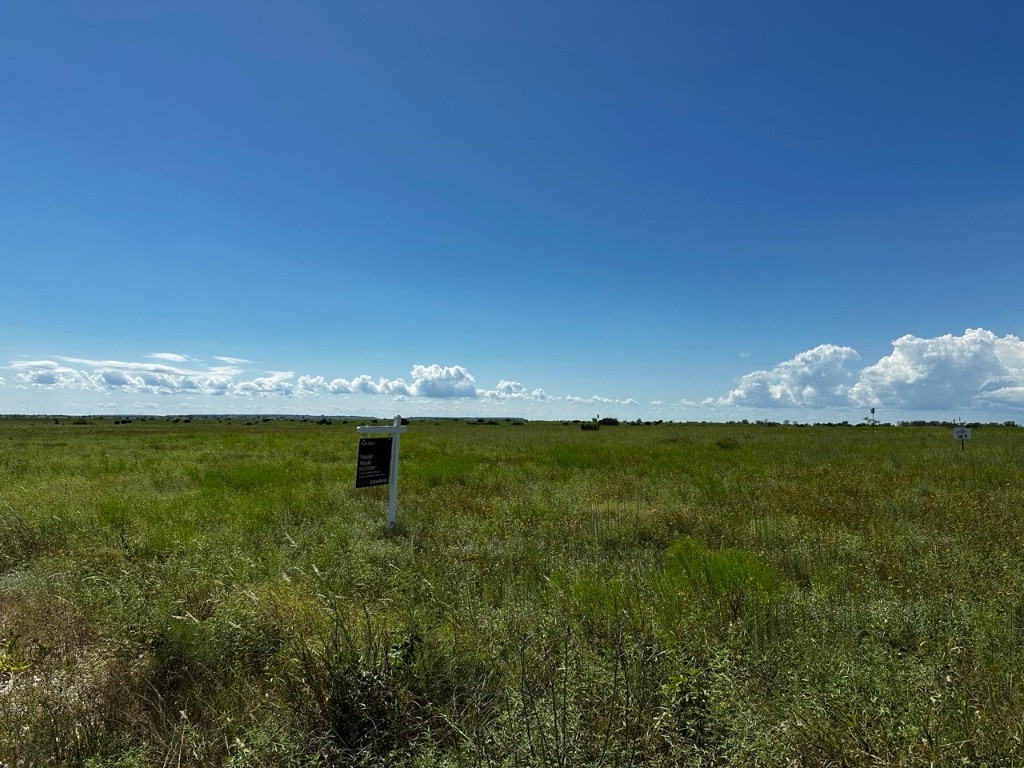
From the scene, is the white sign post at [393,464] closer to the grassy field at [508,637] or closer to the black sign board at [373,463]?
the black sign board at [373,463]

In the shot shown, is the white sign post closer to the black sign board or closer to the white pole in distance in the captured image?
the white pole in distance

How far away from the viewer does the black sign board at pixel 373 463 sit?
768cm

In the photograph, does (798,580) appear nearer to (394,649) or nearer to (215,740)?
(394,649)

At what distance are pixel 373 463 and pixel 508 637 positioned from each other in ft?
16.0

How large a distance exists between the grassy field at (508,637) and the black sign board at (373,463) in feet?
2.49

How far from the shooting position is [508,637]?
3572 millimetres

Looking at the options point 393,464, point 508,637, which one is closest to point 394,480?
point 393,464

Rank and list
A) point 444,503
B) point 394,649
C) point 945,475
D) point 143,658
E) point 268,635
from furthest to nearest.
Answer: point 945,475 < point 444,503 < point 268,635 < point 143,658 < point 394,649

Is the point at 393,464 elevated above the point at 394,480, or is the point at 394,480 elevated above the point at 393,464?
the point at 393,464

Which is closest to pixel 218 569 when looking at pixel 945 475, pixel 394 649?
pixel 394 649

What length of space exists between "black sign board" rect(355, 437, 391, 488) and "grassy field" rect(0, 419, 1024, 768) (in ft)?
2.49

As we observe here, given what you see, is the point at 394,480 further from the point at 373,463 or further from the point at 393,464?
the point at 373,463

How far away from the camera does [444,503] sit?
32.9 ft

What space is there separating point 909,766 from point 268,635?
13.1 feet
